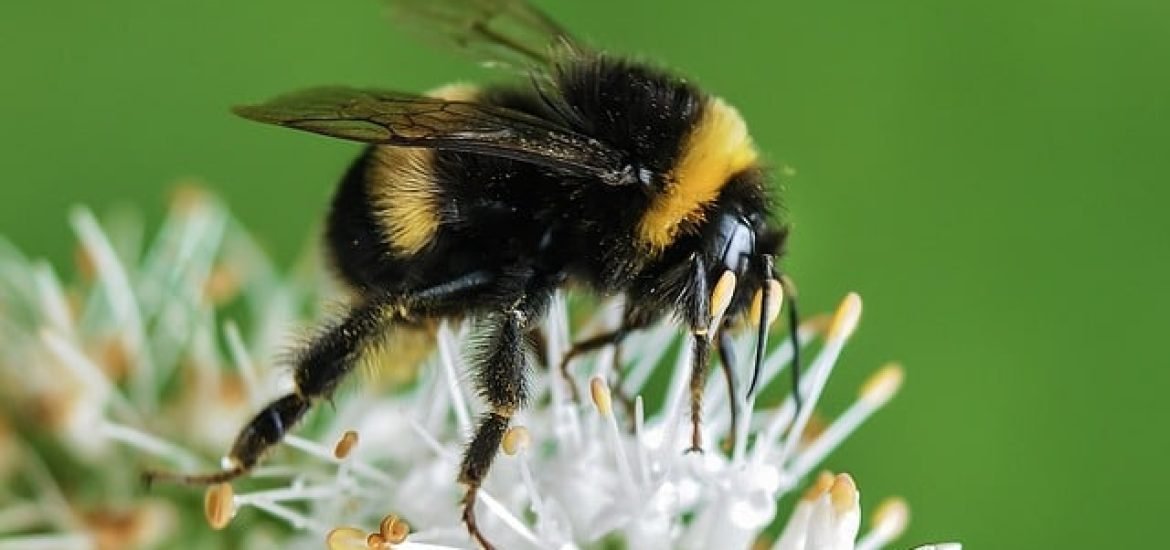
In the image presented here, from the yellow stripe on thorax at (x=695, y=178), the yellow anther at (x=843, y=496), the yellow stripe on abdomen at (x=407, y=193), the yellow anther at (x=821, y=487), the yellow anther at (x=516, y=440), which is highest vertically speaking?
the yellow stripe on thorax at (x=695, y=178)

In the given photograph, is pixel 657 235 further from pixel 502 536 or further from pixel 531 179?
pixel 502 536

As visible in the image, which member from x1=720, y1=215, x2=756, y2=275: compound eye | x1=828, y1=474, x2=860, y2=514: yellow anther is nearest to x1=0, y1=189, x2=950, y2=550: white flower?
Answer: x1=828, y1=474, x2=860, y2=514: yellow anther

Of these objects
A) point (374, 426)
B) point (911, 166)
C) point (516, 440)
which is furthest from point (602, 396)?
point (911, 166)

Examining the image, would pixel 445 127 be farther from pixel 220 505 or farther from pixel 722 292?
pixel 220 505

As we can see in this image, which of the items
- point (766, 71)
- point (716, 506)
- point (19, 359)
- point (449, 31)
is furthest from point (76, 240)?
point (716, 506)

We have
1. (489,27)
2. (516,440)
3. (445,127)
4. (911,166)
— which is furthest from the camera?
(911,166)

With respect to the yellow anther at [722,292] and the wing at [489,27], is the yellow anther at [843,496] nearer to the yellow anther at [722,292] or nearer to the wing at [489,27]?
the yellow anther at [722,292]

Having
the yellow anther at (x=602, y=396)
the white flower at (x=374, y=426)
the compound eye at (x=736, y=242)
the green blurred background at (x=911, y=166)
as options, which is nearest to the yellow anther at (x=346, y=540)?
the white flower at (x=374, y=426)

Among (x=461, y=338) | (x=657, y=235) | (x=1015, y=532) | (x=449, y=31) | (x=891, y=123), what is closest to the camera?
(x=657, y=235)
